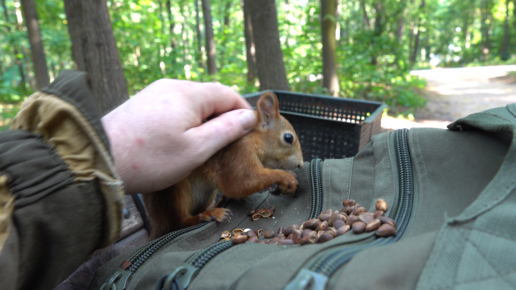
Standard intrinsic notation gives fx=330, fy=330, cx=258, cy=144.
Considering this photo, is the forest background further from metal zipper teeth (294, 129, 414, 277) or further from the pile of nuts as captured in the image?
metal zipper teeth (294, 129, 414, 277)

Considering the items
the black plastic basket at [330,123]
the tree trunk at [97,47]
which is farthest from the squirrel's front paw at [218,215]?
the tree trunk at [97,47]

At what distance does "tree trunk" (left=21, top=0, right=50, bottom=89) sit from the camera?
22.2ft

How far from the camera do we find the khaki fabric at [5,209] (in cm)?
73

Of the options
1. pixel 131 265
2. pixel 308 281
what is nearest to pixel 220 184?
pixel 131 265

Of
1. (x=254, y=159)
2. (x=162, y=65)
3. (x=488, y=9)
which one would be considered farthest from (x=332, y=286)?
(x=488, y=9)

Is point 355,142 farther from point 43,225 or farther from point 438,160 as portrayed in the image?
point 43,225

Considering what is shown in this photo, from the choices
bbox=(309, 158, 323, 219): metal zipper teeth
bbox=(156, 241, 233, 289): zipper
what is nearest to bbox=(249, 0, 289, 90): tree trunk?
bbox=(309, 158, 323, 219): metal zipper teeth

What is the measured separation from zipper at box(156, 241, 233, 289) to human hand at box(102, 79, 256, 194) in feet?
1.34

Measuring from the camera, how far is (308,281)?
2.27 ft

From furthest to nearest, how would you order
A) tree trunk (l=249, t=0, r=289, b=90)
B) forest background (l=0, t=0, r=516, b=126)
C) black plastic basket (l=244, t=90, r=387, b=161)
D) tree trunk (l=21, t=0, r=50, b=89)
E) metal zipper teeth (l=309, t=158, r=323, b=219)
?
1. tree trunk (l=21, t=0, r=50, b=89)
2. tree trunk (l=249, t=0, r=289, b=90)
3. forest background (l=0, t=0, r=516, b=126)
4. black plastic basket (l=244, t=90, r=387, b=161)
5. metal zipper teeth (l=309, t=158, r=323, b=219)

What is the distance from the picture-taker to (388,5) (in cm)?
748

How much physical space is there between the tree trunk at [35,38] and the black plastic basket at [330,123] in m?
6.37

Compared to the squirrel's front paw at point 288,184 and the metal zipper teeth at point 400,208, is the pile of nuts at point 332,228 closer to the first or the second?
the metal zipper teeth at point 400,208

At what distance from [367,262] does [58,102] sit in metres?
Answer: 0.90
